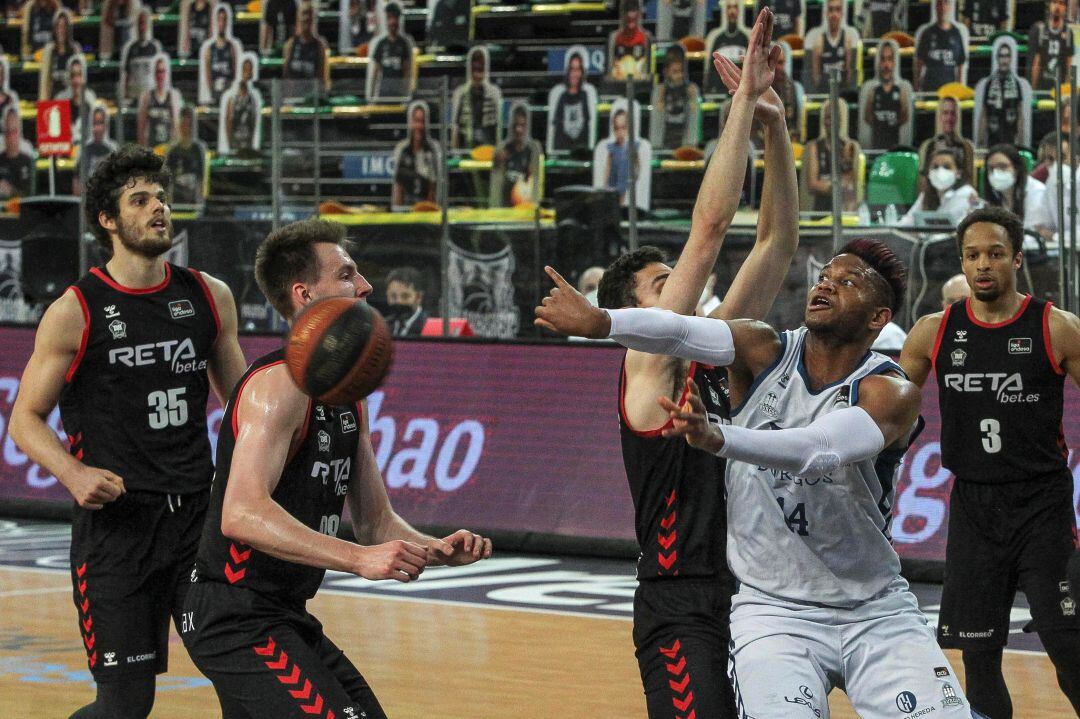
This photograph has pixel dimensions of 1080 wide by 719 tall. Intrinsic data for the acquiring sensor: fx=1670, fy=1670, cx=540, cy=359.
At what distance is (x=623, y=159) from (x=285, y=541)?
920cm

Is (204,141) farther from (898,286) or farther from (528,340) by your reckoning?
(898,286)

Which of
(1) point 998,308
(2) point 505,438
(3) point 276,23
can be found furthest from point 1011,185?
(3) point 276,23

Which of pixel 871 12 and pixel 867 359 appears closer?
pixel 867 359

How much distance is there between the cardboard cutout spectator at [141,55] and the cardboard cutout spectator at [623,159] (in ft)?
22.7

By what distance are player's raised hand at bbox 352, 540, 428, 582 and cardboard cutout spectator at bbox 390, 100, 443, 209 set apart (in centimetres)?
877

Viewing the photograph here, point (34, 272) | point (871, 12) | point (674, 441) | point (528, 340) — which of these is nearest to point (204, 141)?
point (34, 272)

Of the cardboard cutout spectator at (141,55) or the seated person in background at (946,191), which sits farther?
the cardboard cutout spectator at (141,55)

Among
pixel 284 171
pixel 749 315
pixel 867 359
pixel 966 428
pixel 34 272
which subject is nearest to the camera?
pixel 867 359

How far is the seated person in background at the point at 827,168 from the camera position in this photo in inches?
449

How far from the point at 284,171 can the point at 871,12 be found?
7291mm

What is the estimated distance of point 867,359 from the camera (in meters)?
4.41

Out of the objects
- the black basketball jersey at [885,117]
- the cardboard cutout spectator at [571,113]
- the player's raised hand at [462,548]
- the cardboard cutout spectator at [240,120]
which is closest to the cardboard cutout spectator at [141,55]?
the cardboard cutout spectator at [240,120]

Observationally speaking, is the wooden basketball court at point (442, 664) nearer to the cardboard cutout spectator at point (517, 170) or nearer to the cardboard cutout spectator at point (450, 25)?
the cardboard cutout spectator at point (517, 170)

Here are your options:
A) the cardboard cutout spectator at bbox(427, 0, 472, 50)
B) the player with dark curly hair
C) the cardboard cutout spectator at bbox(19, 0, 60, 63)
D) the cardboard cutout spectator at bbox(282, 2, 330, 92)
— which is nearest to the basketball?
the player with dark curly hair
